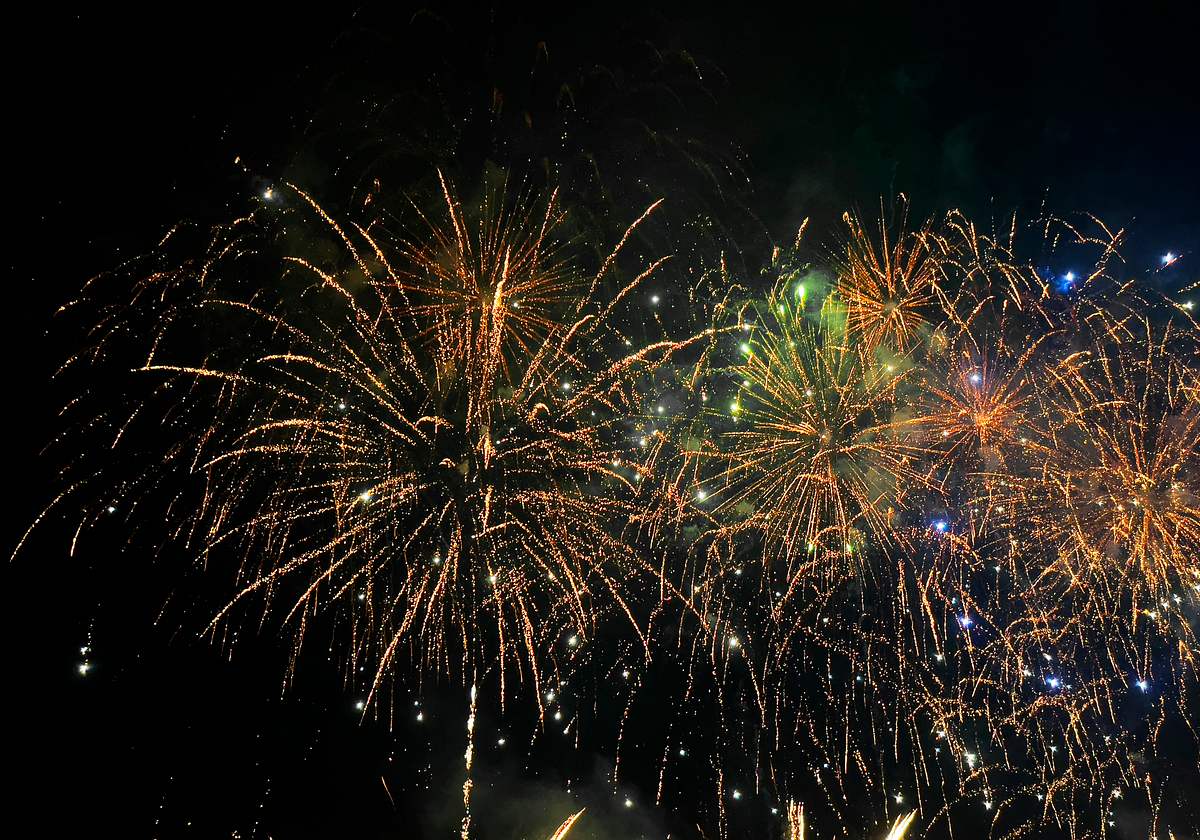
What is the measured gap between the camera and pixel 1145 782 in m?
39.1

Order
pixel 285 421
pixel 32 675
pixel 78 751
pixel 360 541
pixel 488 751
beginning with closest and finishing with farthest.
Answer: pixel 285 421
pixel 360 541
pixel 32 675
pixel 78 751
pixel 488 751

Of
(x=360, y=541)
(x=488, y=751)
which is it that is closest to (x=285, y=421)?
(x=360, y=541)

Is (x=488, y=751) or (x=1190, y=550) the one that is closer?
(x=1190, y=550)

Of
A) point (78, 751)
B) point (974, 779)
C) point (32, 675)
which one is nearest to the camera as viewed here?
point (32, 675)

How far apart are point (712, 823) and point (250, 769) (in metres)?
18.1

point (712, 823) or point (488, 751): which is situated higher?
point (488, 751)

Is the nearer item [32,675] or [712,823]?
[32,675]

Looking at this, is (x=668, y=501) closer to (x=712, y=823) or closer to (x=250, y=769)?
(x=250, y=769)

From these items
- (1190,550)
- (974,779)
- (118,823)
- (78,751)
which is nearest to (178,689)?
(78,751)

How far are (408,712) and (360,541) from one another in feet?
42.8

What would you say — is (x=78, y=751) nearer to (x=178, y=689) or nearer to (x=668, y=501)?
(x=178, y=689)

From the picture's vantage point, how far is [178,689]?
49.9ft

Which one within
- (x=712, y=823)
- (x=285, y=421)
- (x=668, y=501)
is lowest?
(x=712, y=823)

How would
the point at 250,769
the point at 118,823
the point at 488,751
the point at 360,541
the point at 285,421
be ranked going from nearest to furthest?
the point at 285,421, the point at 360,541, the point at 118,823, the point at 250,769, the point at 488,751
